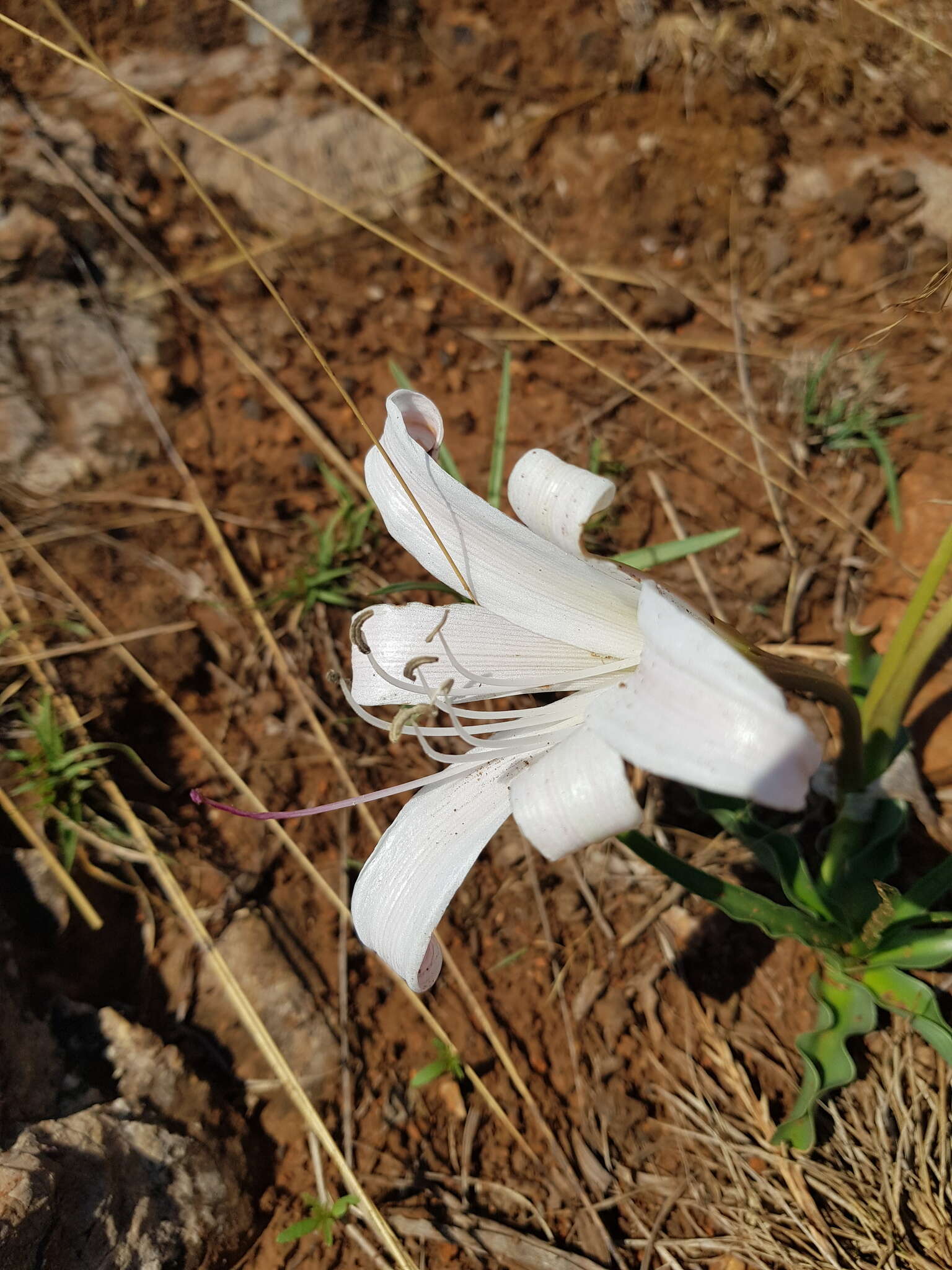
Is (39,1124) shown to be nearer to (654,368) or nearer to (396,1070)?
(396,1070)

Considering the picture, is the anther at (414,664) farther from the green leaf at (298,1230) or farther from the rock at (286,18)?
the rock at (286,18)

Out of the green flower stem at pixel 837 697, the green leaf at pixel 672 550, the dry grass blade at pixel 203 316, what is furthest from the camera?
the dry grass blade at pixel 203 316

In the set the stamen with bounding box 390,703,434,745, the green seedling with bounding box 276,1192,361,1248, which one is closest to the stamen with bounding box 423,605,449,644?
the stamen with bounding box 390,703,434,745

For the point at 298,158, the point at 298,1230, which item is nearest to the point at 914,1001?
the point at 298,1230

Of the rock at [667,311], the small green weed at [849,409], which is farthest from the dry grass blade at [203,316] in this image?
the small green weed at [849,409]

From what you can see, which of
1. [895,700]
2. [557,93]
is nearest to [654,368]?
[557,93]

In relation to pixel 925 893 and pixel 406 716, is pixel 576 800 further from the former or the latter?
pixel 925 893

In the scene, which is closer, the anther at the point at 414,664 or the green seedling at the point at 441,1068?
the anther at the point at 414,664
